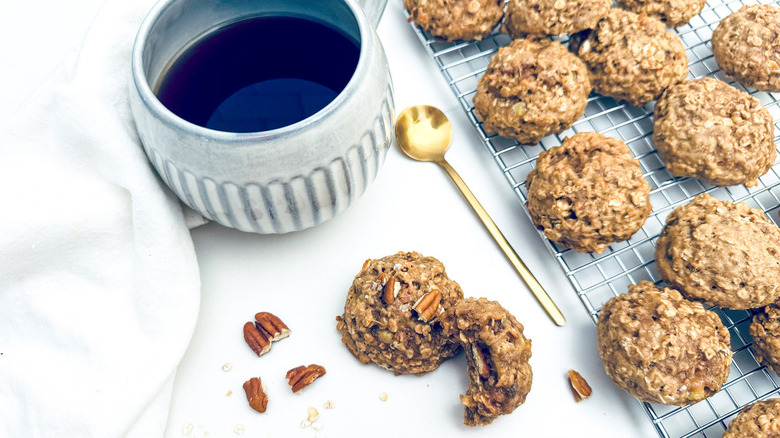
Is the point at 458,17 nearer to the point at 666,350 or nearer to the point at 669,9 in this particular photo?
the point at 669,9

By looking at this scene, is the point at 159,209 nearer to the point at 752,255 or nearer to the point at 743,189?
the point at 752,255

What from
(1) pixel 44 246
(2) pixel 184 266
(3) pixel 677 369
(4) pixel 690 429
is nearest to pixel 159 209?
(2) pixel 184 266

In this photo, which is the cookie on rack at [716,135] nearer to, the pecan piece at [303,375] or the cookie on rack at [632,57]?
the cookie on rack at [632,57]

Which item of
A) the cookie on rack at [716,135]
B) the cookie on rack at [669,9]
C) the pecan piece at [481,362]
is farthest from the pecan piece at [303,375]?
the cookie on rack at [669,9]

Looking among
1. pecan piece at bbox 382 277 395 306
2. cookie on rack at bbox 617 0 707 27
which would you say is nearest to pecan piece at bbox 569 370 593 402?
pecan piece at bbox 382 277 395 306

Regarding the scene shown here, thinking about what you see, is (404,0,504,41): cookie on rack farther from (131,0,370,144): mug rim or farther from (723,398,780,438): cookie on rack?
(723,398,780,438): cookie on rack
